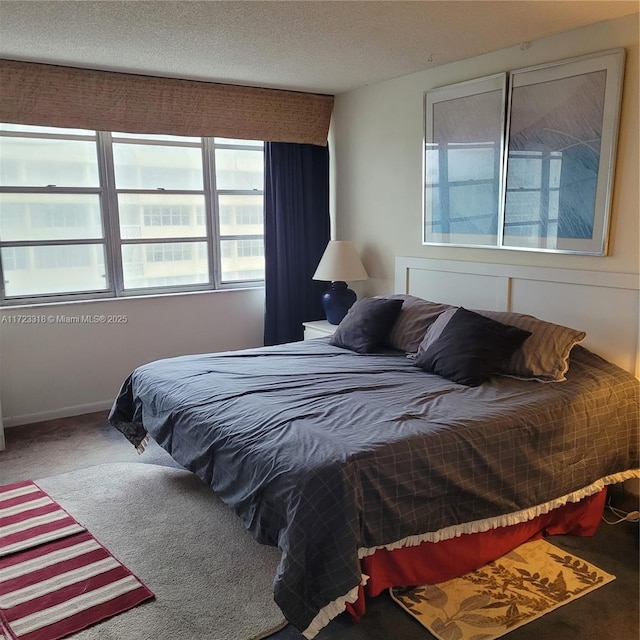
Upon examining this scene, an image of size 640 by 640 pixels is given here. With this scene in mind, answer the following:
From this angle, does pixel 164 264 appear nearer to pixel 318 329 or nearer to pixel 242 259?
pixel 242 259

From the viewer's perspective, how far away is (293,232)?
4.88 meters

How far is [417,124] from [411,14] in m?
1.25

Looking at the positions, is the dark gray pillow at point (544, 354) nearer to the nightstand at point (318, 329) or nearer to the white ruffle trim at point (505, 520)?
the white ruffle trim at point (505, 520)

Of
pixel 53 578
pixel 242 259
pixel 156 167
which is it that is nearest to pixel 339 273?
pixel 242 259

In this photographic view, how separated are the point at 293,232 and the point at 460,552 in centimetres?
313

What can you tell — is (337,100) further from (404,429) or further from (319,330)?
(404,429)

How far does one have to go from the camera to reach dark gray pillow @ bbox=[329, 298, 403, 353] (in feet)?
11.7

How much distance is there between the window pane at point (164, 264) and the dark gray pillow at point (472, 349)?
234 centimetres

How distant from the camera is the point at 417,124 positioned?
3990 mm

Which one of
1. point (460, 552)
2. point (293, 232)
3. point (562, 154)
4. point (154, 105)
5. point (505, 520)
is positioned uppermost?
point (154, 105)

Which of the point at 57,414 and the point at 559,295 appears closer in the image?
the point at 559,295

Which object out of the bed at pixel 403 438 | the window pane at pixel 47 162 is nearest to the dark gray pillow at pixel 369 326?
the bed at pixel 403 438

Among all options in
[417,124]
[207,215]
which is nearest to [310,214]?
[207,215]

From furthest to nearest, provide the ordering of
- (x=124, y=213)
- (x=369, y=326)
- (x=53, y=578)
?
(x=124, y=213) < (x=369, y=326) < (x=53, y=578)
